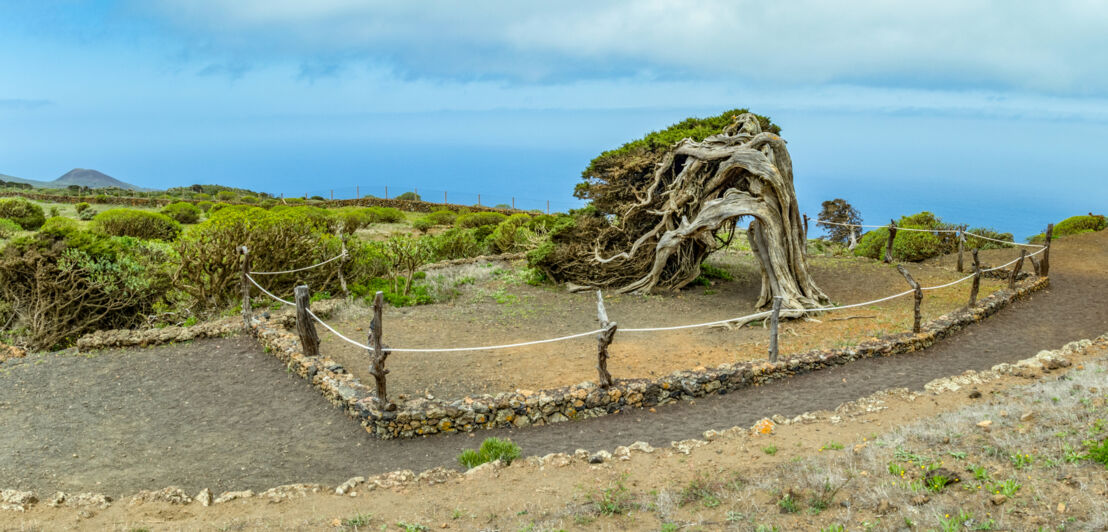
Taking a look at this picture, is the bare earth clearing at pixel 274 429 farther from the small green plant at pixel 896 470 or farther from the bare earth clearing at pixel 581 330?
the small green plant at pixel 896 470

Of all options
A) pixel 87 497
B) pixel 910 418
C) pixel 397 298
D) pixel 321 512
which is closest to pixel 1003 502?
pixel 910 418

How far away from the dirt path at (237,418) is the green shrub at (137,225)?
1665cm

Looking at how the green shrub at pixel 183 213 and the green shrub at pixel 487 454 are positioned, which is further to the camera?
the green shrub at pixel 183 213

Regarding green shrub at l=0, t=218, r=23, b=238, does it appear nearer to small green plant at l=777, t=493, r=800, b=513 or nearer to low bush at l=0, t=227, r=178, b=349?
low bush at l=0, t=227, r=178, b=349

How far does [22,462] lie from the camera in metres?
7.37

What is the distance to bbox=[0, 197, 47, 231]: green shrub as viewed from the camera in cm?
2897

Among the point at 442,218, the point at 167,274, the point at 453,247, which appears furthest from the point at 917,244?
the point at 442,218

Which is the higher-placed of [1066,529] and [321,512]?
[1066,529]

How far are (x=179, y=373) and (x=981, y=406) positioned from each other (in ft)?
37.4

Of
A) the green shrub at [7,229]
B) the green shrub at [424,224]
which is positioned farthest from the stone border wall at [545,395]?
the green shrub at [424,224]

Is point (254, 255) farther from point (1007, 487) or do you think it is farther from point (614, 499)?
point (1007, 487)

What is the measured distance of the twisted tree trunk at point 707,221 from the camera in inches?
536

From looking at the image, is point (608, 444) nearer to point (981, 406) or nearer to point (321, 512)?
point (321, 512)

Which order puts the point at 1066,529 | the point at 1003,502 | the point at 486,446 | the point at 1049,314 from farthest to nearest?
the point at 1049,314
the point at 486,446
the point at 1003,502
the point at 1066,529
